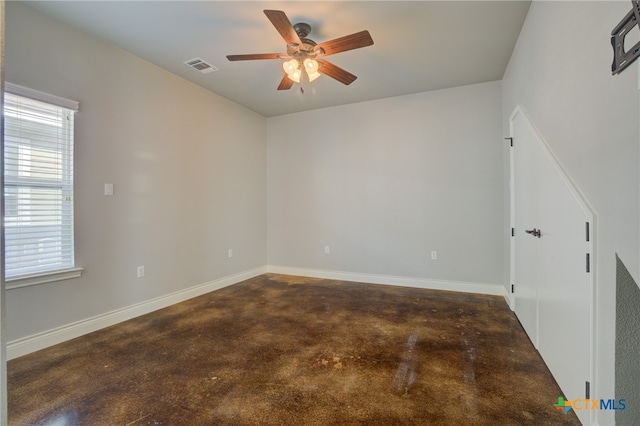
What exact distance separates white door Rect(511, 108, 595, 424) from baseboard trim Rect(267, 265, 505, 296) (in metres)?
0.86

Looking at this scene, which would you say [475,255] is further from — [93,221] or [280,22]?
[93,221]

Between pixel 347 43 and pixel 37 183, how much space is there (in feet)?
9.04

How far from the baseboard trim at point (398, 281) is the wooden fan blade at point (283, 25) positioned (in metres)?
3.29

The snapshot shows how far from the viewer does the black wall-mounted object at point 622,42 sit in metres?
0.96

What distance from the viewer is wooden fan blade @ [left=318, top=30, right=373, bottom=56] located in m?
2.08

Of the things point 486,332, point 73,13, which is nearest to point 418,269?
point 486,332

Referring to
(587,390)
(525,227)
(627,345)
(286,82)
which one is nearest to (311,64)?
(286,82)

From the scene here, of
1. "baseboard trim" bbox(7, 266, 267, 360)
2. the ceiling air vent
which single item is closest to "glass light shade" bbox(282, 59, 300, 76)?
the ceiling air vent

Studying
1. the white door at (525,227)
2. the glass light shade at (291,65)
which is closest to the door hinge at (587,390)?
the white door at (525,227)

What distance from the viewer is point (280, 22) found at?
198cm

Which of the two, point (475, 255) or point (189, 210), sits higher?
point (189, 210)

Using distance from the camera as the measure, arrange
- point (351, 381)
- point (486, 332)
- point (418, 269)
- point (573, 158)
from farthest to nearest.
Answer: point (418, 269)
point (486, 332)
point (351, 381)
point (573, 158)

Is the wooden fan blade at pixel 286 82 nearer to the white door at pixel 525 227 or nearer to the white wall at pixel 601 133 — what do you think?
the white wall at pixel 601 133

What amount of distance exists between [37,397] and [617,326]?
3.10 m
